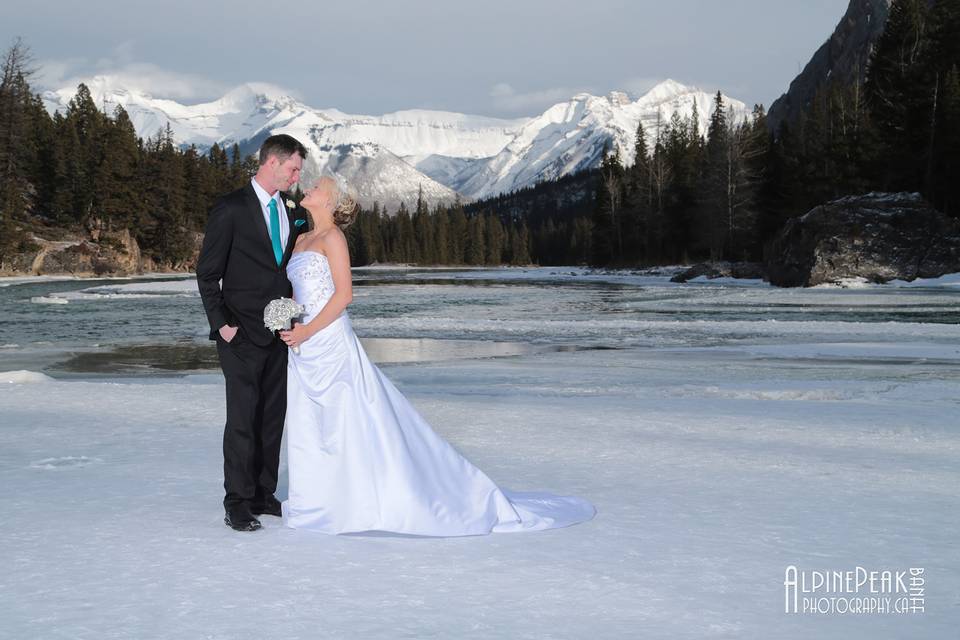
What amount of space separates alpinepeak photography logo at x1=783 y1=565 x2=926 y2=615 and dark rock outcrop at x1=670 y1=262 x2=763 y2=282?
5703cm

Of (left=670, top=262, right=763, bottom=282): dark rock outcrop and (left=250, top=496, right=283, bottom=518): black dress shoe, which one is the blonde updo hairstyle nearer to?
(left=250, top=496, right=283, bottom=518): black dress shoe

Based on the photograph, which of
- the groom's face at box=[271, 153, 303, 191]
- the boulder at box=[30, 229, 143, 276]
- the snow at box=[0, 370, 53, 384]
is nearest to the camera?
the groom's face at box=[271, 153, 303, 191]

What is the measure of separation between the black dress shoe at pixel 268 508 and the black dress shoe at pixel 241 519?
0.35m

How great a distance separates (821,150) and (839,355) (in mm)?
56318

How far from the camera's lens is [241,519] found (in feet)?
17.1

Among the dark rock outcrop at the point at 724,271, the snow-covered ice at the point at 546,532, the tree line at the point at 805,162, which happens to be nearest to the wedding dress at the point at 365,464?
the snow-covered ice at the point at 546,532

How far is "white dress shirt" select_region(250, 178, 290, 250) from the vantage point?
545cm

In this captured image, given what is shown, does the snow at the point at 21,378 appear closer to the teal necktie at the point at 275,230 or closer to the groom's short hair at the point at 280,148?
the teal necktie at the point at 275,230

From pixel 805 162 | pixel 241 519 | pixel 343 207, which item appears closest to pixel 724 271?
pixel 805 162

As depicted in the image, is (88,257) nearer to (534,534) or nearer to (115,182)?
(115,182)

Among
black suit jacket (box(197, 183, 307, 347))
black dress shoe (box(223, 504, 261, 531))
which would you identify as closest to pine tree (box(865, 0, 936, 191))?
black suit jacket (box(197, 183, 307, 347))

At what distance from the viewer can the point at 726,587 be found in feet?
13.5

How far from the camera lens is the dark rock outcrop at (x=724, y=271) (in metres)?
59.9

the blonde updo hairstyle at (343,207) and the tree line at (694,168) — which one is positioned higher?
the tree line at (694,168)
